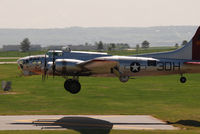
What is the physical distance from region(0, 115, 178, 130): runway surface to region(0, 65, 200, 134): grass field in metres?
2.24

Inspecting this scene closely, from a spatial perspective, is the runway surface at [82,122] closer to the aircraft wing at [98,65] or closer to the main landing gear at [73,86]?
the main landing gear at [73,86]

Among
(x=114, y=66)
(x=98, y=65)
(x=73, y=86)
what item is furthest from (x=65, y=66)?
(x=114, y=66)

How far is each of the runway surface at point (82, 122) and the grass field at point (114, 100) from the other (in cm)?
224

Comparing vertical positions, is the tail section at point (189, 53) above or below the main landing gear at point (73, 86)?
above

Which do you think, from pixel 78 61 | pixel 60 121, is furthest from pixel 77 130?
pixel 78 61

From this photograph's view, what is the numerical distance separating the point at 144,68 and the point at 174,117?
29.2ft

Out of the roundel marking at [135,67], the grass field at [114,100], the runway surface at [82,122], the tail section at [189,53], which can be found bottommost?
the runway surface at [82,122]

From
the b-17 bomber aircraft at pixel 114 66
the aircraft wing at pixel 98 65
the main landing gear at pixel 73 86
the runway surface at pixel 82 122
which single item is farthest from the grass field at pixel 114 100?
the main landing gear at pixel 73 86

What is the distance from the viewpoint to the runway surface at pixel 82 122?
1513 inches

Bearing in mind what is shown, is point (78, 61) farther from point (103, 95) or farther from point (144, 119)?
point (103, 95)

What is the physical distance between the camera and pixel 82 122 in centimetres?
4131

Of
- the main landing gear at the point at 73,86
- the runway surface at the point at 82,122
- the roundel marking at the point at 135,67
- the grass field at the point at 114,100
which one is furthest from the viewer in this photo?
the grass field at the point at 114,100

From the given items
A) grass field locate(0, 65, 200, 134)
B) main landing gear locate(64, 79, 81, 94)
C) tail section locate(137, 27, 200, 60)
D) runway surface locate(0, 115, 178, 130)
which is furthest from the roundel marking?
grass field locate(0, 65, 200, 134)

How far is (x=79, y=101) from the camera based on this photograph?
58281mm
